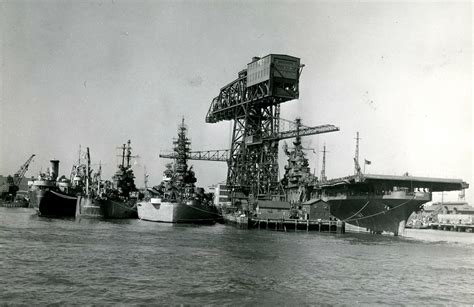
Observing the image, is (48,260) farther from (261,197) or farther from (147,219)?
(261,197)

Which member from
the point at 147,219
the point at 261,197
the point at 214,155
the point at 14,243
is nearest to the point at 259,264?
the point at 14,243

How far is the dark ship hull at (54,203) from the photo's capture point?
67.8 metres

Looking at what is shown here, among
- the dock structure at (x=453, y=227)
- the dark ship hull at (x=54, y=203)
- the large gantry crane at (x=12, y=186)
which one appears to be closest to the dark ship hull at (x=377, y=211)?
the dark ship hull at (x=54, y=203)

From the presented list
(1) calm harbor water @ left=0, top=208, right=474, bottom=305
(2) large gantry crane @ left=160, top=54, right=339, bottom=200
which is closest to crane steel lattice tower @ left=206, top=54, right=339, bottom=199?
(2) large gantry crane @ left=160, top=54, right=339, bottom=200

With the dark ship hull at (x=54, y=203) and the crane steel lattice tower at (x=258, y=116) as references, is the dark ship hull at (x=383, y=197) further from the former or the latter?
the dark ship hull at (x=54, y=203)

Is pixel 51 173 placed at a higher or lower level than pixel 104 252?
higher

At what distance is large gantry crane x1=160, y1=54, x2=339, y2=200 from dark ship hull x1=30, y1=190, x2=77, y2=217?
1851 centimetres

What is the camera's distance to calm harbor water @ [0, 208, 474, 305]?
1772 cm

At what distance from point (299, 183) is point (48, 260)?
52.6 m

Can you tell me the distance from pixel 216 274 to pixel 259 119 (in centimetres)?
5626

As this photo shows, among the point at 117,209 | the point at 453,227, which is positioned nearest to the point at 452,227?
the point at 453,227

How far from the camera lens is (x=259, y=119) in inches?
3039

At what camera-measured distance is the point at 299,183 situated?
7300 centimetres

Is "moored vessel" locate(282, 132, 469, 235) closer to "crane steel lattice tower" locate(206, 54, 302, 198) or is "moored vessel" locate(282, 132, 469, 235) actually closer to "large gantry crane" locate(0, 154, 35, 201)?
"crane steel lattice tower" locate(206, 54, 302, 198)
